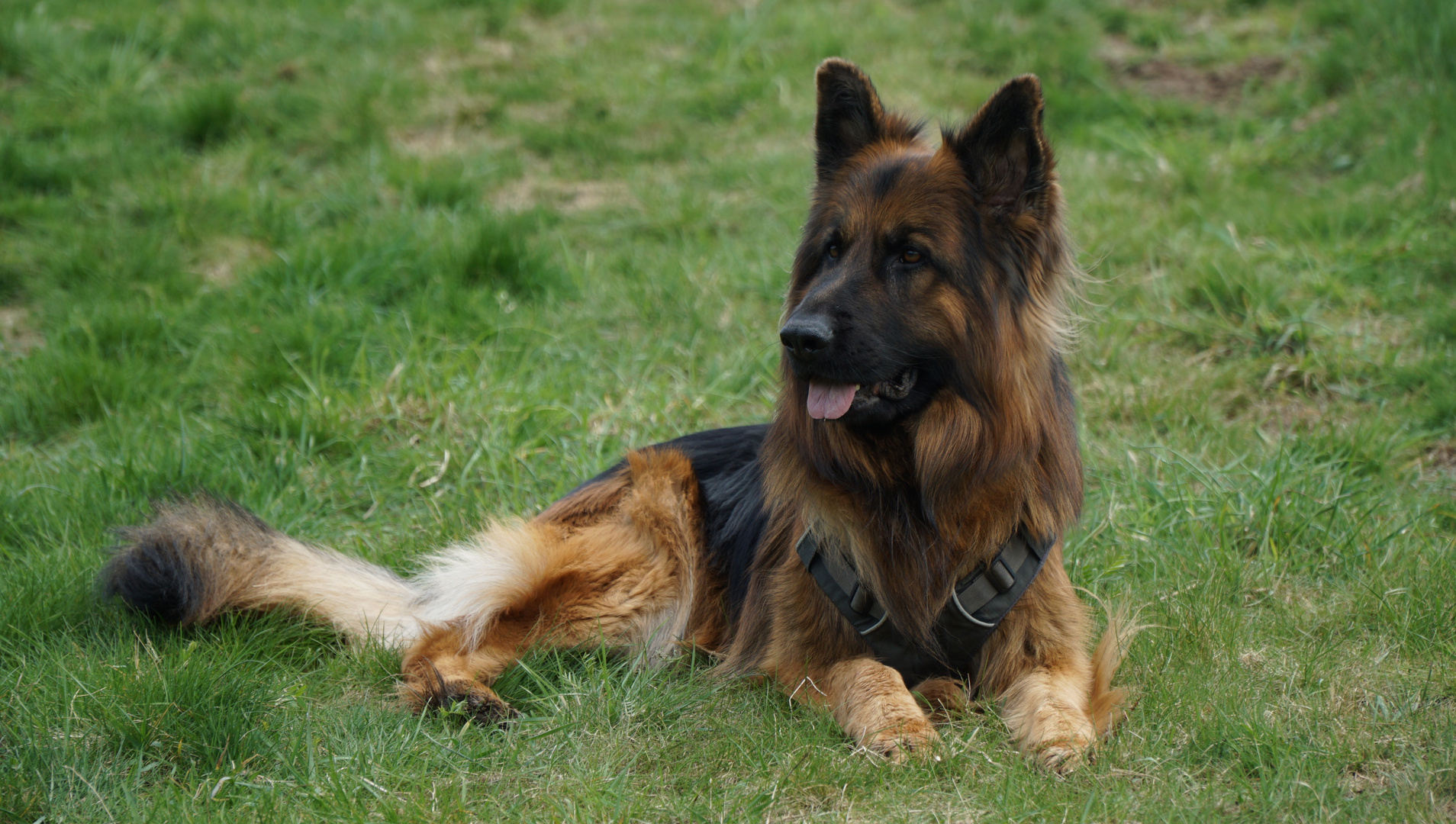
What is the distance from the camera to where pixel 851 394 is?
3.06 meters

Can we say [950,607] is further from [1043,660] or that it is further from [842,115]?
[842,115]

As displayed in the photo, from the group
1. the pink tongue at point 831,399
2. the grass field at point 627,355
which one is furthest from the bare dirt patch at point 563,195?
the pink tongue at point 831,399

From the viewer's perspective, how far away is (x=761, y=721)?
10.6ft

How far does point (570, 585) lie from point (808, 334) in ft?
4.70

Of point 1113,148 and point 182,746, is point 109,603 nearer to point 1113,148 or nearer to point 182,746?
point 182,746

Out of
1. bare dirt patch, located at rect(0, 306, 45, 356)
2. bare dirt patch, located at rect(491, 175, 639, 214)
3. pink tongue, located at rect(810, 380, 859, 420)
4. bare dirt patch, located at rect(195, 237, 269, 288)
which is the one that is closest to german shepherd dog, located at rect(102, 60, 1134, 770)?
pink tongue, located at rect(810, 380, 859, 420)

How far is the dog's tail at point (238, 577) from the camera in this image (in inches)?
140

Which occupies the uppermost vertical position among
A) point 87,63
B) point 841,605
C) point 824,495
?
point 87,63

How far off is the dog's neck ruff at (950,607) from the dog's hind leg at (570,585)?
729mm

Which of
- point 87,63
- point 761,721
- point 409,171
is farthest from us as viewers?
point 87,63

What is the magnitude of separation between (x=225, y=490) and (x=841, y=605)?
282 cm

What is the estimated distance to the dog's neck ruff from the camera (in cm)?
320

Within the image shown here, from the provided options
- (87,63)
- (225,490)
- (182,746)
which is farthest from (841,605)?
(87,63)

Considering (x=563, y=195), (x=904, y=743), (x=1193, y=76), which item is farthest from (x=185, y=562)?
(x=1193, y=76)
